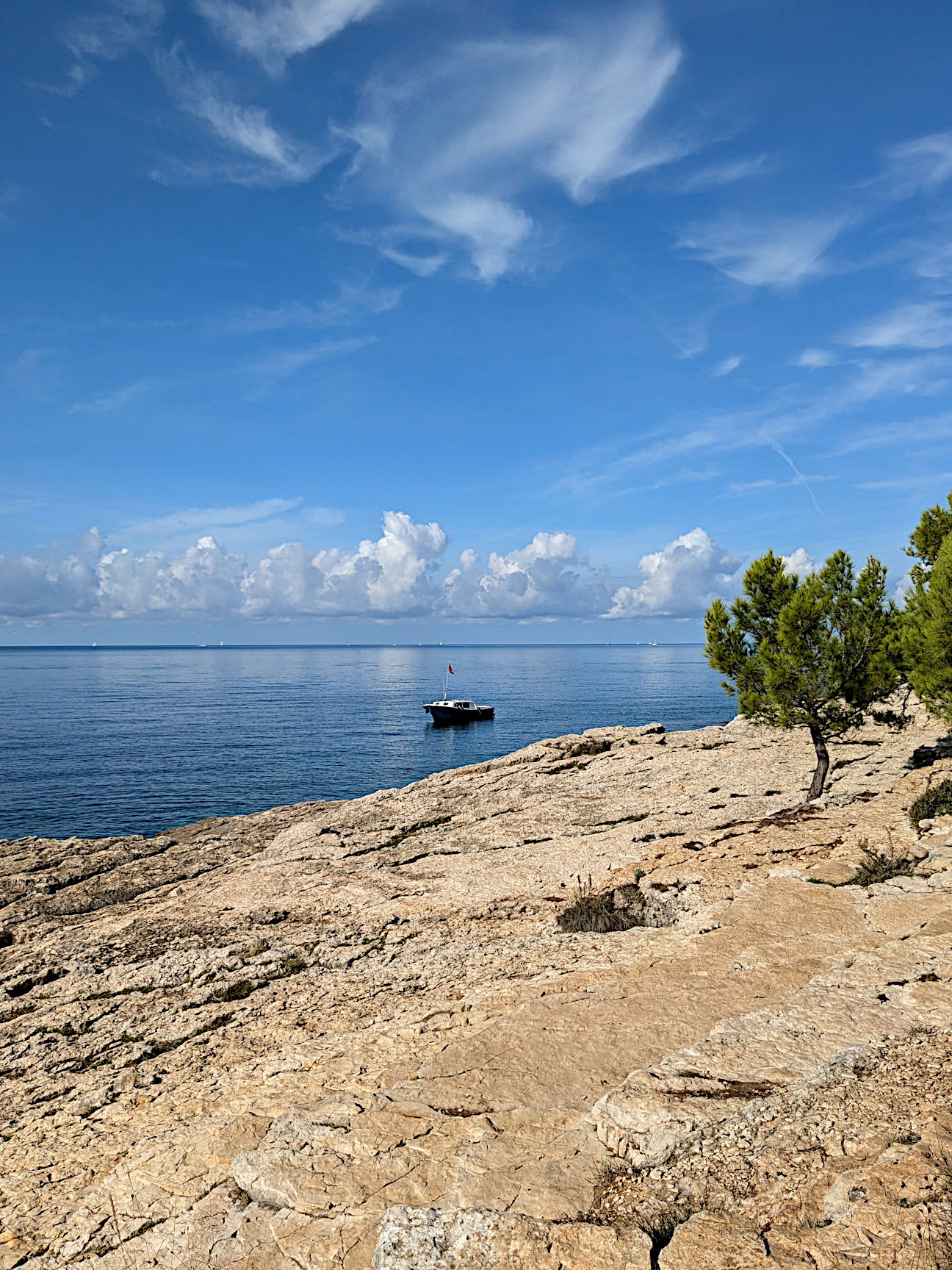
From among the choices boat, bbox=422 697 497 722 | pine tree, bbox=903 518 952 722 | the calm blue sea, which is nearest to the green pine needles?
pine tree, bbox=903 518 952 722

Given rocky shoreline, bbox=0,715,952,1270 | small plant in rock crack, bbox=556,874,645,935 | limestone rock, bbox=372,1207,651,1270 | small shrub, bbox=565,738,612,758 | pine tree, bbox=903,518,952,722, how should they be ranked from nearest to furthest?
limestone rock, bbox=372,1207,651,1270 → rocky shoreline, bbox=0,715,952,1270 → small plant in rock crack, bbox=556,874,645,935 → pine tree, bbox=903,518,952,722 → small shrub, bbox=565,738,612,758

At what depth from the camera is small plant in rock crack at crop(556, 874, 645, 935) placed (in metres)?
16.4

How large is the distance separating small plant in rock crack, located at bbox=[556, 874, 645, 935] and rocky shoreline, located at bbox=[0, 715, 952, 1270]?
0.20 m

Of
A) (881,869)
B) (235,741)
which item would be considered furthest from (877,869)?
(235,741)

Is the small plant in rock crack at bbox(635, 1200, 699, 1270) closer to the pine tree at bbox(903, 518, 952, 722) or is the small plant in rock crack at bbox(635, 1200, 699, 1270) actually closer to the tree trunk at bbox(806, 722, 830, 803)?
the pine tree at bbox(903, 518, 952, 722)

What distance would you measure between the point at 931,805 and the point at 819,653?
7.39 m

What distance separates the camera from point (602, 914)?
16766 mm

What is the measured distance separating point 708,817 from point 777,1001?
1747cm

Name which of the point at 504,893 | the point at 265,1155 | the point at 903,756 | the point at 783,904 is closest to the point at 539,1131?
the point at 265,1155

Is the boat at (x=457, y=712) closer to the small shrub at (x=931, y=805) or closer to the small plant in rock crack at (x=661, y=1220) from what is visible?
the small shrub at (x=931, y=805)

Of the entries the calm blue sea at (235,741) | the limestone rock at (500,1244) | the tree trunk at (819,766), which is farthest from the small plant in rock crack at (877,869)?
the calm blue sea at (235,741)

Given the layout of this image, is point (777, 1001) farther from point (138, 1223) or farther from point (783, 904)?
point (138, 1223)

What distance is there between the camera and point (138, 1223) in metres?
7.77

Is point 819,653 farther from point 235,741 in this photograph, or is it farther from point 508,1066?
point 235,741
